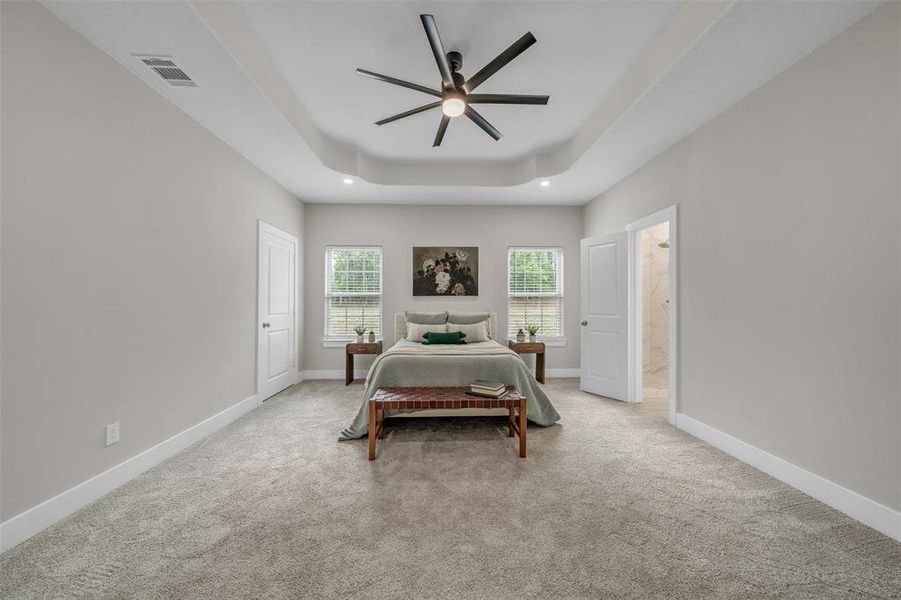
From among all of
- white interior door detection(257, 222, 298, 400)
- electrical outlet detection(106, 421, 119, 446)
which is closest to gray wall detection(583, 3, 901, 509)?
electrical outlet detection(106, 421, 119, 446)

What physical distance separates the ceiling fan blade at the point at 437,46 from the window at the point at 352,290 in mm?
3392

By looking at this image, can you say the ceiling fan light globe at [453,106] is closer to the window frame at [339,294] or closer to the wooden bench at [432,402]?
the wooden bench at [432,402]

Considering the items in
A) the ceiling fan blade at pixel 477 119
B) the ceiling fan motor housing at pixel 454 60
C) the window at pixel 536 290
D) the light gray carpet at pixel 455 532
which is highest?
the ceiling fan motor housing at pixel 454 60

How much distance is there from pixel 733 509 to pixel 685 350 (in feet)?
5.22

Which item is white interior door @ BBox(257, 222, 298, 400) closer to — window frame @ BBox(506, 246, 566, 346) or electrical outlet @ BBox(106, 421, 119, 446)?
electrical outlet @ BBox(106, 421, 119, 446)

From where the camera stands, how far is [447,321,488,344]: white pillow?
4.81 metres

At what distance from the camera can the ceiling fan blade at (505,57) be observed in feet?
6.75

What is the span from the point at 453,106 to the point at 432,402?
2.25m

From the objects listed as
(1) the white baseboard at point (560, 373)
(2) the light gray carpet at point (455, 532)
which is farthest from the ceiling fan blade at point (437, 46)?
(1) the white baseboard at point (560, 373)

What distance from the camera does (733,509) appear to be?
2039 mm

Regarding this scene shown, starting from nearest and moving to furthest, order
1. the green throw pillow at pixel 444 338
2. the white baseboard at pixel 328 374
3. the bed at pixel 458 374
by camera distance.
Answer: the bed at pixel 458 374 < the green throw pillow at pixel 444 338 < the white baseboard at pixel 328 374

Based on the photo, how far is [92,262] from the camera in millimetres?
2129

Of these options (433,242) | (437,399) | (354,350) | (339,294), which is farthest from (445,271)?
(437,399)

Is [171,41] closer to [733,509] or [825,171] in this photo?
[825,171]
